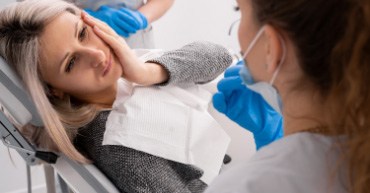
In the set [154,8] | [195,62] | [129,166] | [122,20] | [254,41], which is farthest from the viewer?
[154,8]

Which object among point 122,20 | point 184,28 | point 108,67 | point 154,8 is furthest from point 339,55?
point 184,28

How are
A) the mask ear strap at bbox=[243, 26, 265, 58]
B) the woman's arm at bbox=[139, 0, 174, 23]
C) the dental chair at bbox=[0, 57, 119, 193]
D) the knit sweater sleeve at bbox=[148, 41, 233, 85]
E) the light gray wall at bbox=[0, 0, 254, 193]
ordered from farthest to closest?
the light gray wall at bbox=[0, 0, 254, 193]
the woman's arm at bbox=[139, 0, 174, 23]
the knit sweater sleeve at bbox=[148, 41, 233, 85]
the dental chair at bbox=[0, 57, 119, 193]
the mask ear strap at bbox=[243, 26, 265, 58]

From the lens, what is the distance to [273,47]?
2.13 ft

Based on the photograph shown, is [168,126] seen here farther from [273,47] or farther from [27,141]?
[273,47]

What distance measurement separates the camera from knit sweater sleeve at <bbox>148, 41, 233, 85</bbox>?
1276mm

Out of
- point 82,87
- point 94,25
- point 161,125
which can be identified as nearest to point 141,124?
point 161,125

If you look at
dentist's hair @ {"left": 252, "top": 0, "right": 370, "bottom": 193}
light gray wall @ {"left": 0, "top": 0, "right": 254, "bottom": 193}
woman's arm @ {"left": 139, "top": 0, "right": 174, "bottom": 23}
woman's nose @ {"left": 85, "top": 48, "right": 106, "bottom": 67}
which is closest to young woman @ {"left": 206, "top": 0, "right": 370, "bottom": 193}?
dentist's hair @ {"left": 252, "top": 0, "right": 370, "bottom": 193}

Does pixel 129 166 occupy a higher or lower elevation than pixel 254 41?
lower

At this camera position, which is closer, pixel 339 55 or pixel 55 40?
pixel 339 55

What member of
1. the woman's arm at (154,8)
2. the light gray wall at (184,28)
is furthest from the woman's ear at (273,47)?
the light gray wall at (184,28)

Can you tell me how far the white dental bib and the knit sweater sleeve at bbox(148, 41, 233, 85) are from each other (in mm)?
46

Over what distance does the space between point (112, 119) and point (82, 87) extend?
0.12m

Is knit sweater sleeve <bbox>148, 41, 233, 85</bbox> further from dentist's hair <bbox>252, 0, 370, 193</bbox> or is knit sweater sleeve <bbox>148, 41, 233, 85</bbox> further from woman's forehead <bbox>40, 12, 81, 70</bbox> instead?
dentist's hair <bbox>252, 0, 370, 193</bbox>

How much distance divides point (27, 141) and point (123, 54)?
34cm
